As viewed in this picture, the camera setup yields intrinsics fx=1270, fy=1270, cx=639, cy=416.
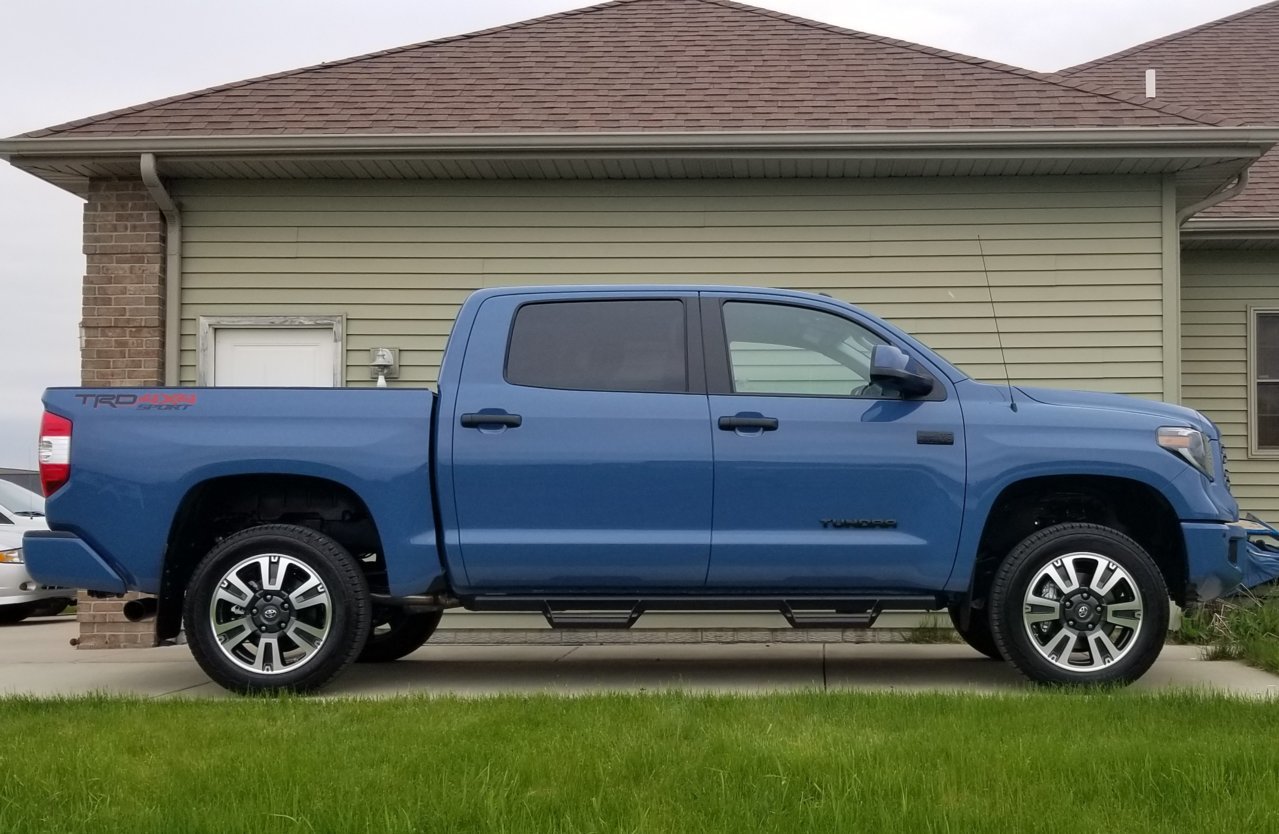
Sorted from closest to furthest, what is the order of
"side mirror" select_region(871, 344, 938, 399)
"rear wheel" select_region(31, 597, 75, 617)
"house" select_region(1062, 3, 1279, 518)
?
1. "side mirror" select_region(871, 344, 938, 399)
2. "house" select_region(1062, 3, 1279, 518)
3. "rear wheel" select_region(31, 597, 75, 617)

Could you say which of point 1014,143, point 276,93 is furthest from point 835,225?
point 276,93

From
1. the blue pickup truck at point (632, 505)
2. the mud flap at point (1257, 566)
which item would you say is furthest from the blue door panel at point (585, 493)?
the mud flap at point (1257, 566)

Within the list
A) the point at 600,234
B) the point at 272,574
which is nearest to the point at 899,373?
the point at 272,574

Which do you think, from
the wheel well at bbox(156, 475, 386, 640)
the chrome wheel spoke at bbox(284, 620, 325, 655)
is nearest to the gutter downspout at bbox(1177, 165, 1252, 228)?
the wheel well at bbox(156, 475, 386, 640)

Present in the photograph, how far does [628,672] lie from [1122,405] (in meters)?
3.04

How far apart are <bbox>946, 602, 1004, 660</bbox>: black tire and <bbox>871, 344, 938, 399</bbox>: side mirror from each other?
4.40 feet

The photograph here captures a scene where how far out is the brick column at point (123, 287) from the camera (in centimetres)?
975

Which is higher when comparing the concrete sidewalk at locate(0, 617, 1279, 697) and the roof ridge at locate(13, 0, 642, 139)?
the roof ridge at locate(13, 0, 642, 139)

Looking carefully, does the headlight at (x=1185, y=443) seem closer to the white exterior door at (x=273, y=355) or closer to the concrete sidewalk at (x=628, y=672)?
the concrete sidewalk at (x=628, y=672)

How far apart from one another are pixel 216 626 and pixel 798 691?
2.81 metres

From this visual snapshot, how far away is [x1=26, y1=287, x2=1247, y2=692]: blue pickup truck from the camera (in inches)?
240

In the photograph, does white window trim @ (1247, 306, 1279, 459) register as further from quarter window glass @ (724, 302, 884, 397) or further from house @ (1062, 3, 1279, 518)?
quarter window glass @ (724, 302, 884, 397)

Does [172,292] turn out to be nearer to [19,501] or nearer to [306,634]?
[306,634]

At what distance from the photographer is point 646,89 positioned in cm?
1071
